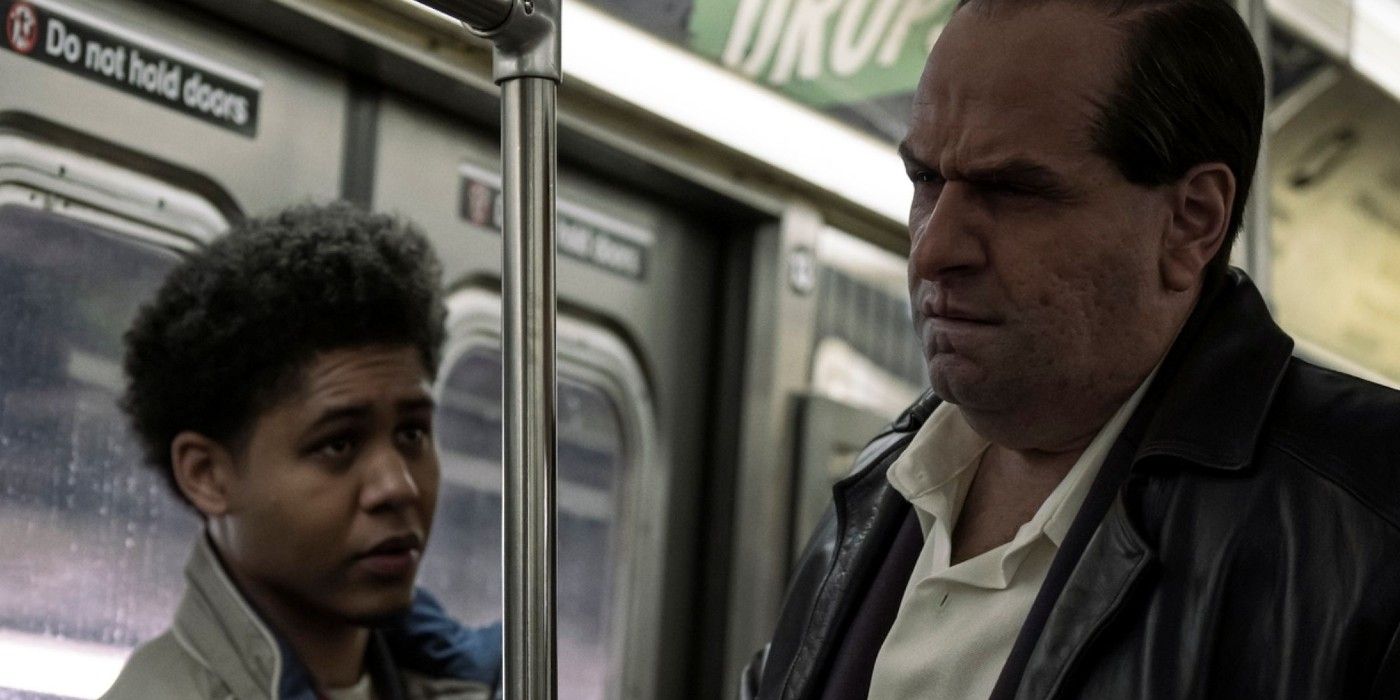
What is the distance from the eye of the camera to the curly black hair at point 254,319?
2145mm

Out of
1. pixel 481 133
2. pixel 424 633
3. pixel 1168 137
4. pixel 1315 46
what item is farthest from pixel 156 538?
pixel 1315 46

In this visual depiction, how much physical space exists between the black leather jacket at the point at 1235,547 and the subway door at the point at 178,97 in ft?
4.33

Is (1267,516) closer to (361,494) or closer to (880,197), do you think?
(361,494)

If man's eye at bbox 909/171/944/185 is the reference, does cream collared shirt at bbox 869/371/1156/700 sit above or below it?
below

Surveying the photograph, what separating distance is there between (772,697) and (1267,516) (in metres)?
0.50

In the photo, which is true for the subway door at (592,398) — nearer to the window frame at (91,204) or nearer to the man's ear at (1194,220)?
the window frame at (91,204)

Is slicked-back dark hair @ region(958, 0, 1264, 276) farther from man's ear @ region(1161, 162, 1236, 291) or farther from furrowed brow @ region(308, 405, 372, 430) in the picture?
furrowed brow @ region(308, 405, 372, 430)

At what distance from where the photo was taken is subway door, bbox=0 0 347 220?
2.10m

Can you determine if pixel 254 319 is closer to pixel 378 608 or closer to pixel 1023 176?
pixel 378 608

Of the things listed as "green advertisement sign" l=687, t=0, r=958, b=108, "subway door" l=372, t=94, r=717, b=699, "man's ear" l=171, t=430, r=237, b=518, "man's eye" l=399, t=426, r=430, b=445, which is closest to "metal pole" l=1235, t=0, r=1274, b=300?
"green advertisement sign" l=687, t=0, r=958, b=108

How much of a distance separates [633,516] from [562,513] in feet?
0.54

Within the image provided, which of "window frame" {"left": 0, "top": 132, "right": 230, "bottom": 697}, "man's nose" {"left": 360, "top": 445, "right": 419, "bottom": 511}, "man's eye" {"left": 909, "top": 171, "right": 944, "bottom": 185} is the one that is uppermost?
"window frame" {"left": 0, "top": 132, "right": 230, "bottom": 697}

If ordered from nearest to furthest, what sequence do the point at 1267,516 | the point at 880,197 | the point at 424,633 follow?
the point at 1267,516 → the point at 424,633 → the point at 880,197

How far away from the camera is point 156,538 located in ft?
7.25
